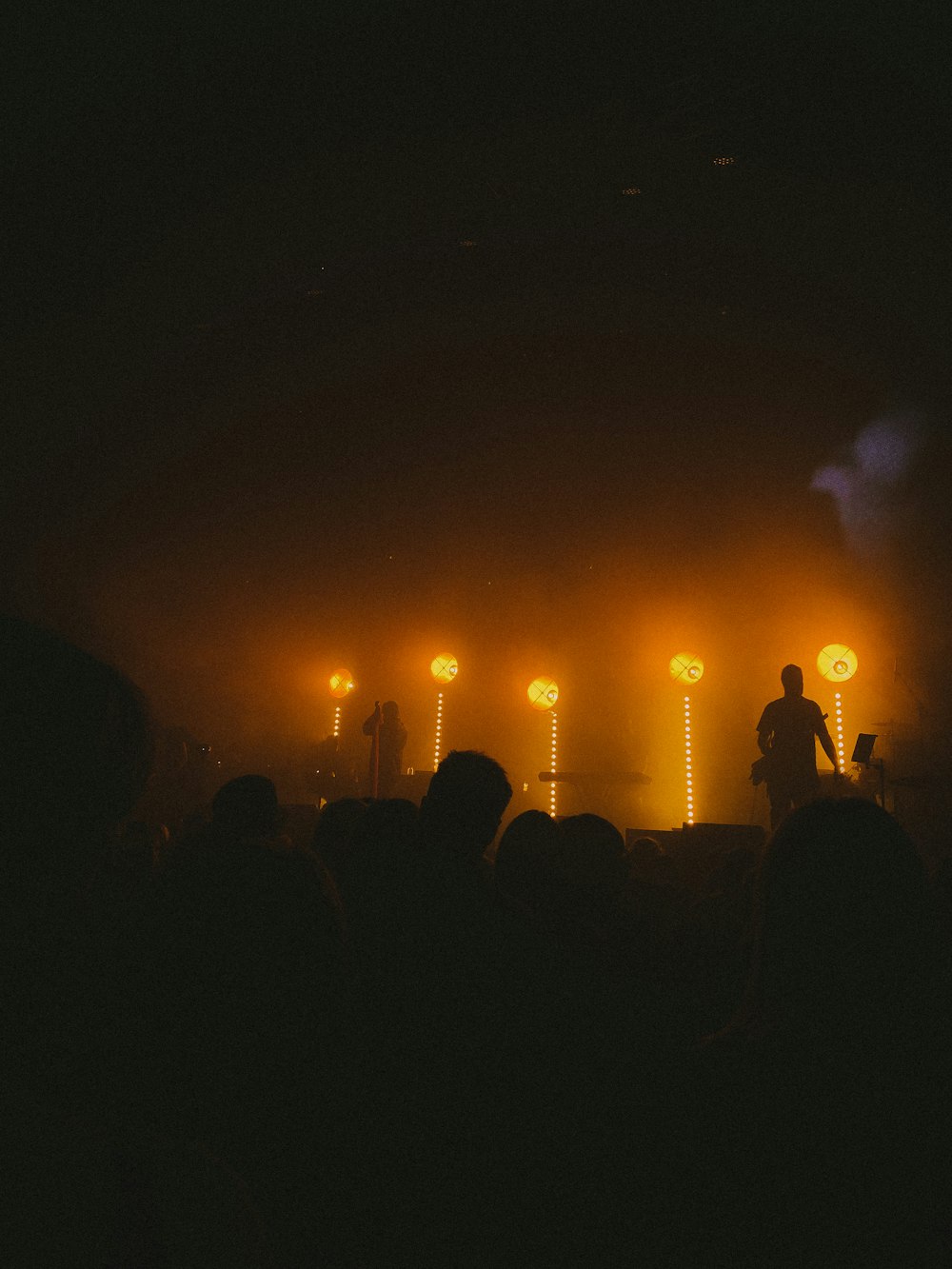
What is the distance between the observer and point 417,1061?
1358 mm

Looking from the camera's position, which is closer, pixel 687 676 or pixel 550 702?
pixel 687 676

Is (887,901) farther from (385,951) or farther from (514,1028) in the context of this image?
(385,951)

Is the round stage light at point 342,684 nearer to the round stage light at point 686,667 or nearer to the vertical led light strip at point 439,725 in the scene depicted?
the vertical led light strip at point 439,725

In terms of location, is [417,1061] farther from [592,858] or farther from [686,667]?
[686,667]

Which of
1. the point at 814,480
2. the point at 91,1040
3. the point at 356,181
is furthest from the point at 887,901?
the point at 814,480

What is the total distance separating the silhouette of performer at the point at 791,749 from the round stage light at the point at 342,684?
7793 millimetres

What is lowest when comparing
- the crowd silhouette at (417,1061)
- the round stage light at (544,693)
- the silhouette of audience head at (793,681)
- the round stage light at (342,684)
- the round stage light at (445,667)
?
the crowd silhouette at (417,1061)

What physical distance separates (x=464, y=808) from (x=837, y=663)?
9763 millimetres

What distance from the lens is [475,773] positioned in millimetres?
1786

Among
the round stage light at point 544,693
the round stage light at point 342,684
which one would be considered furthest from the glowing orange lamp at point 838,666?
the round stage light at point 342,684

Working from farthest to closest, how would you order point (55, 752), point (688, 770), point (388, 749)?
point (688, 770), point (388, 749), point (55, 752)

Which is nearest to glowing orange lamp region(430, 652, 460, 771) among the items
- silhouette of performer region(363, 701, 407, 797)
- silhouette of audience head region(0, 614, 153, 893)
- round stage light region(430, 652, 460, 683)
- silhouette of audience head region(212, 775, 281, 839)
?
round stage light region(430, 652, 460, 683)

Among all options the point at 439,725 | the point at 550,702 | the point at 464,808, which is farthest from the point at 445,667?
the point at 464,808

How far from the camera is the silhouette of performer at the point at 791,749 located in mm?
6465
